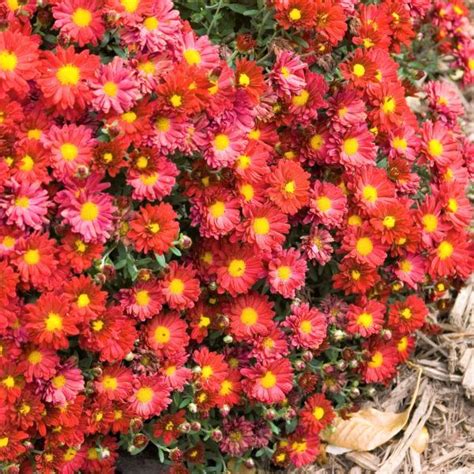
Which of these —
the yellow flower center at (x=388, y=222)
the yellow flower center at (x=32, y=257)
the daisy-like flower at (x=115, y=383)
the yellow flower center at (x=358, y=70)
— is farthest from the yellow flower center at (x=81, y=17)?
the yellow flower center at (x=388, y=222)

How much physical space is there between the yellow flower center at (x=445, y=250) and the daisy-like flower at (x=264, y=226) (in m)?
0.81

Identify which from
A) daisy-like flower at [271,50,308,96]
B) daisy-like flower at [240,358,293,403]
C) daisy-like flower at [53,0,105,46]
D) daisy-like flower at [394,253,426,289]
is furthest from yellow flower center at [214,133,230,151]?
daisy-like flower at [394,253,426,289]

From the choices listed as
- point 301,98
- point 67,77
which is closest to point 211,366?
point 301,98

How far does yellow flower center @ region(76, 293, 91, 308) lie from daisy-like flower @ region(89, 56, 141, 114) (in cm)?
65

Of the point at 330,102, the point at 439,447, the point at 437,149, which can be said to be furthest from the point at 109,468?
the point at 437,149

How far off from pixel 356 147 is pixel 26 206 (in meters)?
1.35

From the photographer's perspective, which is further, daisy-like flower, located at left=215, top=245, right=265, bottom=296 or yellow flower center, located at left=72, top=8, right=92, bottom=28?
daisy-like flower, located at left=215, top=245, right=265, bottom=296

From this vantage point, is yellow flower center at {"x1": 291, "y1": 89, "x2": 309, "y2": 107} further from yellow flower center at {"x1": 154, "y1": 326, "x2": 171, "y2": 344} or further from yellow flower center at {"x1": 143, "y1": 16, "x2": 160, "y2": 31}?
yellow flower center at {"x1": 154, "y1": 326, "x2": 171, "y2": 344}

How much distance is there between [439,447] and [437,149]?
134 cm

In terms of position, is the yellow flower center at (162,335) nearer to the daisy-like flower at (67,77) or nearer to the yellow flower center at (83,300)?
the yellow flower center at (83,300)

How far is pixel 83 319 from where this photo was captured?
2992 mm

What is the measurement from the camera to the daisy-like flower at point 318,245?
11.2ft

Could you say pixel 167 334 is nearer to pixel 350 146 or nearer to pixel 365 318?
pixel 365 318

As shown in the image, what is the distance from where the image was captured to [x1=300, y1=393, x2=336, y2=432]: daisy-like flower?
3.57 meters
